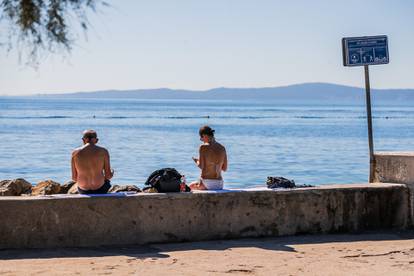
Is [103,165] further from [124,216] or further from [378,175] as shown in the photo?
[378,175]

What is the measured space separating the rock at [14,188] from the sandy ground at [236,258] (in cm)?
756

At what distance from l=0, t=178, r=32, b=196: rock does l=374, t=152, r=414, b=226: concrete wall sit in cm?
807

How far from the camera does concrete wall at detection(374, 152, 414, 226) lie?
905 centimetres

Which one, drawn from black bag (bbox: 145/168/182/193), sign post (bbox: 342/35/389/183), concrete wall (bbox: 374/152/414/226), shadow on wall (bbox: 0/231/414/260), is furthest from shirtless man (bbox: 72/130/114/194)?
concrete wall (bbox: 374/152/414/226)

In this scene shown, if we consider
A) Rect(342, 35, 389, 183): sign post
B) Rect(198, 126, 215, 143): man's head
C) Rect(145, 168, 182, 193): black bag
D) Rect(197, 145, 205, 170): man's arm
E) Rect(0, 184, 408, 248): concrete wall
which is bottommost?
Rect(0, 184, 408, 248): concrete wall

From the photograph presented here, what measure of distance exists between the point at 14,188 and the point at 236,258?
30.1ft

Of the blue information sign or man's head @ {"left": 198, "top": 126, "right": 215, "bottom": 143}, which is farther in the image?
the blue information sign

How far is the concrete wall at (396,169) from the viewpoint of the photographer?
356 inches

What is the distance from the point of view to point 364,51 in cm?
946

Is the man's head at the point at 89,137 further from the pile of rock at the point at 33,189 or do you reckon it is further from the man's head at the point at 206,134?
the pile of rock at the point at 33,189

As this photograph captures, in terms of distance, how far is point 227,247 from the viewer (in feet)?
26.3

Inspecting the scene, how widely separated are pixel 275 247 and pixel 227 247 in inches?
20.2

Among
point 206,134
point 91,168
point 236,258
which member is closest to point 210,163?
point 206,134

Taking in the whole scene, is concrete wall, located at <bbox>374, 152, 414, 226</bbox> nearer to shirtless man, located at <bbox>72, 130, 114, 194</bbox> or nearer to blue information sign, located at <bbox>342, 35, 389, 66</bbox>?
blue information sign, located at <bbox>342, 35, 389, 66</bbox>
